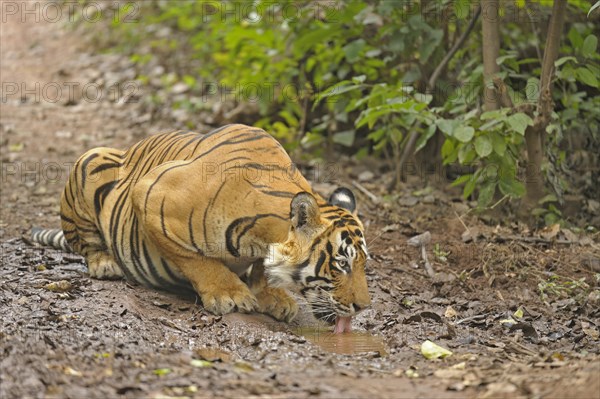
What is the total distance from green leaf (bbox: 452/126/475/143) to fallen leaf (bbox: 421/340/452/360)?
2.35 m

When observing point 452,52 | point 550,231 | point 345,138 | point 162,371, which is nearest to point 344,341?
point 162,371

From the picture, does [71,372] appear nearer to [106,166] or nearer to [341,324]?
[341,324]

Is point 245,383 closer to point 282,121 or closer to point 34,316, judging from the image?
point 34,316

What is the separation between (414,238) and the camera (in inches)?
299

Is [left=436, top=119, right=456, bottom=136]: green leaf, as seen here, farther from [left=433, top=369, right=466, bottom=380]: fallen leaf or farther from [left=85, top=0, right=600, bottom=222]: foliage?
[left=433, top=369, right=466, bottom=380]: fallen leaf

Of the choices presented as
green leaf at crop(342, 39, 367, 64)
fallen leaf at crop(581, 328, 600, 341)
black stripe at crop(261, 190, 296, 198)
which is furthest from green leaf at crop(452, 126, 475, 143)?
black stripe at crop(261, 190, 296, 198)

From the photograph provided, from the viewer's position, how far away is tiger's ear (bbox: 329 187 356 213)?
578 cm

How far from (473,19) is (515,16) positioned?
1.15 meters

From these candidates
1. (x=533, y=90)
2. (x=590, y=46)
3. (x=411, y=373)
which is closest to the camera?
(x=411, y=373)

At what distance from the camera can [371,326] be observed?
5855 mm

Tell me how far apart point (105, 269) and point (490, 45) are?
13.0 feet

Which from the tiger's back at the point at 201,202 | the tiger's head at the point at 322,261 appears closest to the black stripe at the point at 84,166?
the tiger's back at the point at 201,202

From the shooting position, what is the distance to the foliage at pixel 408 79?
7469mm

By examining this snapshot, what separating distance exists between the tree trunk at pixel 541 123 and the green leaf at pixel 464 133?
670 mm
